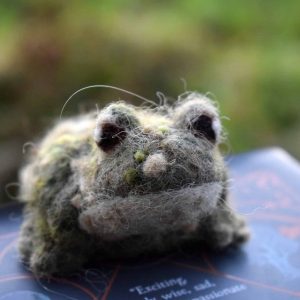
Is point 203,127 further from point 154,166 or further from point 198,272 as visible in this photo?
point 198,272

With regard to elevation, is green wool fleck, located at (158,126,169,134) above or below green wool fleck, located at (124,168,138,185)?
above

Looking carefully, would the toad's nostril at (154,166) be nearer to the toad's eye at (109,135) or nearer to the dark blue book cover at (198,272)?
the toad's eye at (109,135)

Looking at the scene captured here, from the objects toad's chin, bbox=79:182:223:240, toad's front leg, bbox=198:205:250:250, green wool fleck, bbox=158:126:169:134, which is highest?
green wool fleck, bbox=158:126:169:134

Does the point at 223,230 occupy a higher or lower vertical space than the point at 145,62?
lower

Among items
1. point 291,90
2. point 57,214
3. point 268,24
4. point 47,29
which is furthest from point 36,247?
point 268,24

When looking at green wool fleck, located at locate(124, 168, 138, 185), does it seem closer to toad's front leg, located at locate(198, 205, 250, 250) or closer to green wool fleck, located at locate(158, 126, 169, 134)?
green wool fleck, located at locate(158, 126, 169, 134)

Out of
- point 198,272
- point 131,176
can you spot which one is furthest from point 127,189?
point 198,272

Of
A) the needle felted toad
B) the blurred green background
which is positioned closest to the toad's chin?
the needle felted toad
